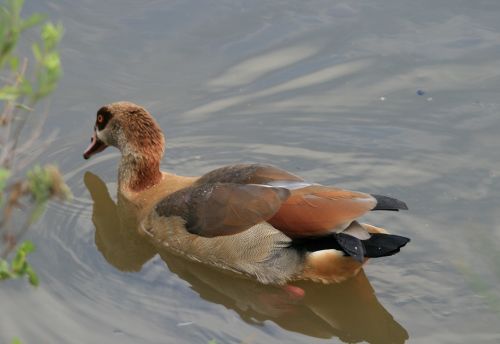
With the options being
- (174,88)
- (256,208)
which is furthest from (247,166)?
(174,88)

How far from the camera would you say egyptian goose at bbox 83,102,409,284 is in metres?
6.13

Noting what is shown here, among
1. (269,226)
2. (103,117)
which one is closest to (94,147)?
(103,117)

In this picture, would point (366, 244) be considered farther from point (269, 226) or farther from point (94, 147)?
point (94, 147)

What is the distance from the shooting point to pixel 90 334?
5820 millimetres

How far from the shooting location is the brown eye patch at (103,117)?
25.4 feet

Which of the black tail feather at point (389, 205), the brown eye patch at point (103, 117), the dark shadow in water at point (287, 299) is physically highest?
the brown eye patch at point (103, 117)

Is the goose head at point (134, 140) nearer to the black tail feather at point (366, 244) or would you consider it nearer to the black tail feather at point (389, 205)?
the black tail feather at point (366, 244)

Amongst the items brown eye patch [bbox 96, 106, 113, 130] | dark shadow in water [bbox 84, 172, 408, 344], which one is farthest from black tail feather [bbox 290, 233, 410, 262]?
brown eye patch [bbox 96, 106, 113, 130]

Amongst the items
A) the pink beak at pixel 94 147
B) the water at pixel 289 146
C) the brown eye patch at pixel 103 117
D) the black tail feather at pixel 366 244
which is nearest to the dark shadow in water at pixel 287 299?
the water at pixel 289 146

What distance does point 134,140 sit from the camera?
25.0ft

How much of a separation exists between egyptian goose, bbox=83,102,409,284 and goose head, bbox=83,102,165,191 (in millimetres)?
452

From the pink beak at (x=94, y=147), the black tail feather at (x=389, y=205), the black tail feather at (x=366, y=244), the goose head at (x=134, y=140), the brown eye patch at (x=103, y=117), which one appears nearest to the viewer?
the black tail feather at (x=366, y=244)

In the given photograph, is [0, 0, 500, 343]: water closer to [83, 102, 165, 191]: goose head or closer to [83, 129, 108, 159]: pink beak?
[83, 129, 108, 159]: pink beak

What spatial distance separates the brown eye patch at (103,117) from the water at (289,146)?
40cm
